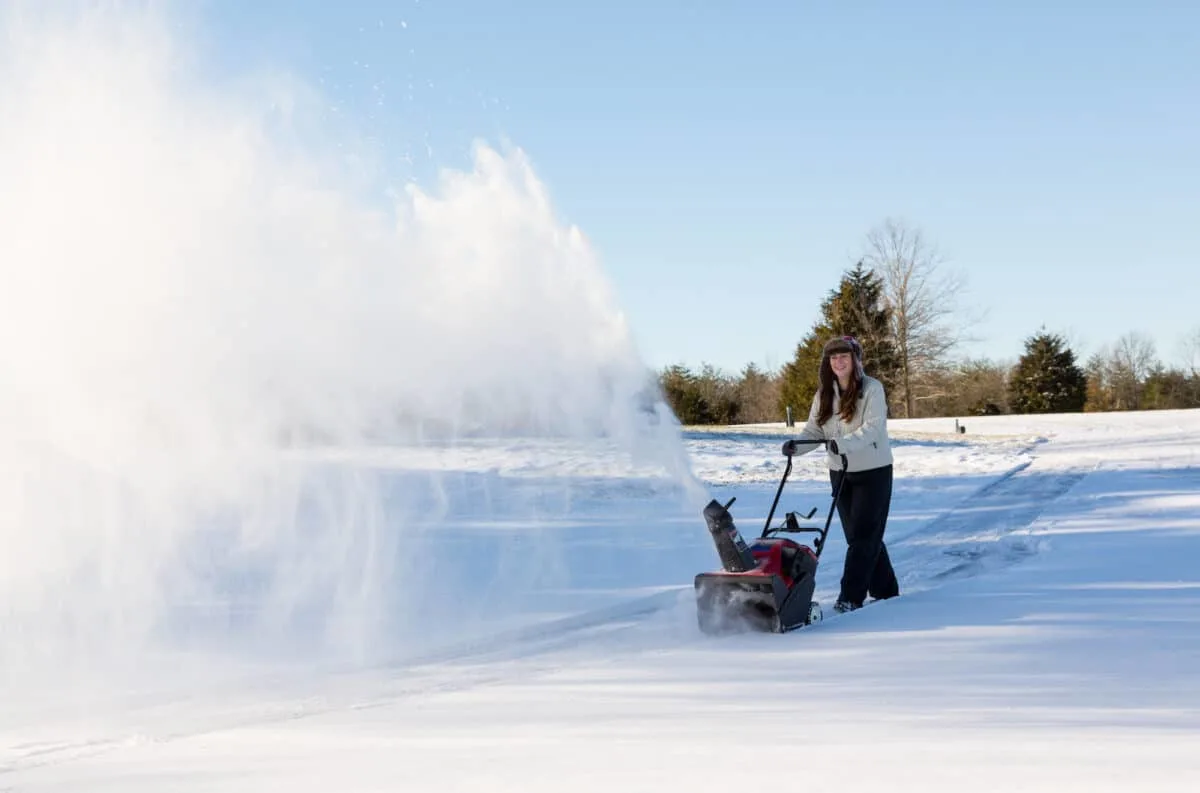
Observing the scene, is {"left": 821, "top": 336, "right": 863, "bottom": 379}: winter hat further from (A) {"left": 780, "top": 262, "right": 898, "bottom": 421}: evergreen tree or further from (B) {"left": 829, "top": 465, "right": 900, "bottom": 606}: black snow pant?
(A) {"left": 780, "top": 262, "right": 898, "bottom": 421}: evergreen tree

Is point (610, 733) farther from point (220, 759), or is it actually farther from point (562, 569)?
point (562, 569)

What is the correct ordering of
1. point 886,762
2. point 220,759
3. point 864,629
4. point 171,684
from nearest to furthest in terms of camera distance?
point 886,762 → point 220,759 → point 171,684 → point 864,629

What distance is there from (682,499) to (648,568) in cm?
491

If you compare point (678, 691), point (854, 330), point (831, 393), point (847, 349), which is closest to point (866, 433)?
point (831, 393)

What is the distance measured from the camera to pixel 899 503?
13312 mm

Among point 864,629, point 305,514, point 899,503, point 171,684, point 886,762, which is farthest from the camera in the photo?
point 899,503

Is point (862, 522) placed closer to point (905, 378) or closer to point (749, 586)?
point (749, 586)

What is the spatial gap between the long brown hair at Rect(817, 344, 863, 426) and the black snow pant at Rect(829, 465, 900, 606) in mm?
365

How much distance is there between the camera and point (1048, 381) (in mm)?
52719

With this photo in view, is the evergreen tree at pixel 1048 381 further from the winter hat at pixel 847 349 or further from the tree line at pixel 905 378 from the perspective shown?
the winter hat at pixel 847 349

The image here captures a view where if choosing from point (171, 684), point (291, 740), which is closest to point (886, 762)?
point (291, 740)

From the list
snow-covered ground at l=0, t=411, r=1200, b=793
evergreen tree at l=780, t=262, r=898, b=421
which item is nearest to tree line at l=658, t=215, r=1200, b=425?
evergreen tree at l=780, t=262, r=898, b=421

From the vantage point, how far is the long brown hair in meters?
6.67

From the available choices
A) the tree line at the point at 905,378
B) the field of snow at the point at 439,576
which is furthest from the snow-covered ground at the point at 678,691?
the tree line at the point at 905,378
